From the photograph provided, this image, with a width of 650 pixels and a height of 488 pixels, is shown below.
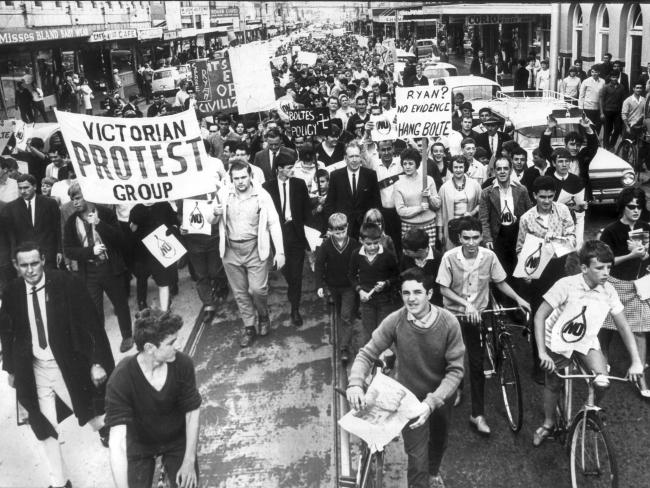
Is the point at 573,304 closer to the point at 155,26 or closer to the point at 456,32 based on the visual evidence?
the point at 155,26

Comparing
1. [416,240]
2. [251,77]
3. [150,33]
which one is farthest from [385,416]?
[150,33]

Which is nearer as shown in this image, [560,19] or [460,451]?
[460,451]

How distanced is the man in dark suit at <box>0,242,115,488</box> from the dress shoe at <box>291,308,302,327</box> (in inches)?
127

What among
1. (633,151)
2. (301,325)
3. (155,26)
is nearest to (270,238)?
(301,325)

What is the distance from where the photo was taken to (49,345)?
5.15 meters

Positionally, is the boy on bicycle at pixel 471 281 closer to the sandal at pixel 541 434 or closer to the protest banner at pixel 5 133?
the sandal at pixel 541 434

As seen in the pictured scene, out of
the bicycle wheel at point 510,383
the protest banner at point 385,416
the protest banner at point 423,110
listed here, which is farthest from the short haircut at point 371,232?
the protest banner at point 423,110

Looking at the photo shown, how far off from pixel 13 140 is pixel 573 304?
11314 millimetres

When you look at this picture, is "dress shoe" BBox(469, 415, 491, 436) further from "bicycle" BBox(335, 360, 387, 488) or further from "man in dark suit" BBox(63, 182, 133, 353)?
"man in dark suit" BBox(63, 182, 133, 353)

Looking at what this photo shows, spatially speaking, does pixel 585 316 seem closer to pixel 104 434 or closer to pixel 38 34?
pixel 104 434

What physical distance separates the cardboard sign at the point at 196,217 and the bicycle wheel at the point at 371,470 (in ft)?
15.0

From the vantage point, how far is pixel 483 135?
11.2 m

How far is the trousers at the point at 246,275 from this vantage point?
7770 millimetres

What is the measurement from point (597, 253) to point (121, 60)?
45.7 meters
